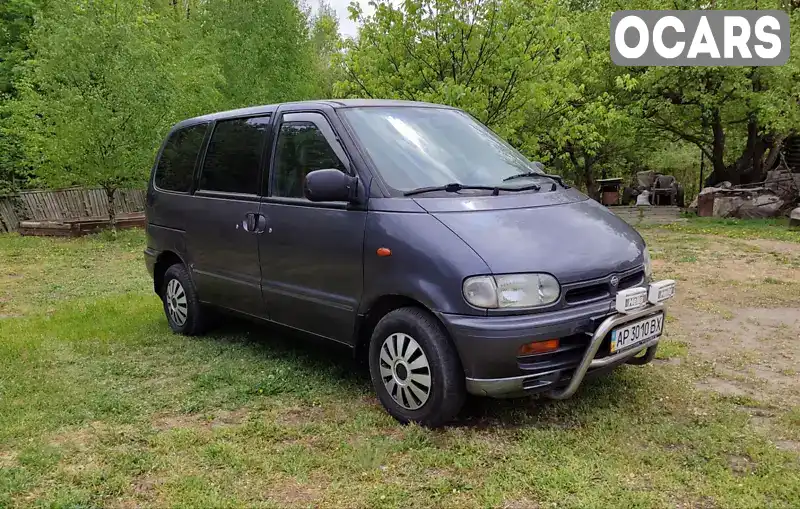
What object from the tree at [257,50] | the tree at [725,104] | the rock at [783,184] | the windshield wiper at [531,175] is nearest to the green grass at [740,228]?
the rock at [783,184]

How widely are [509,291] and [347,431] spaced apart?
122cm

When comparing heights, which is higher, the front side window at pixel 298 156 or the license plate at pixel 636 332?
the front side window at pixel 298 156

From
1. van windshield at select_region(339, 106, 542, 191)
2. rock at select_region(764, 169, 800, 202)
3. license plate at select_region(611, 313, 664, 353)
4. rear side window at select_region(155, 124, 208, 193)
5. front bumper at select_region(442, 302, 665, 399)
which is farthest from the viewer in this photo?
rock at select_region(764, 169, 800, 202)

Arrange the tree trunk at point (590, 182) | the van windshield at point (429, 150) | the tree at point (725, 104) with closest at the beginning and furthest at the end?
the van windshield at point (429, 150) → the tree at point (725, 104) → the tree trunk at point (590, 182)

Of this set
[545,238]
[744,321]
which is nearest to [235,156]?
[545,238]

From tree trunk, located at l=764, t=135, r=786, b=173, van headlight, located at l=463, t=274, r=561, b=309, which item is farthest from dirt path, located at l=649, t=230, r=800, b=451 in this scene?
tree trunk, located at l=764, t=135, r=786, b=173

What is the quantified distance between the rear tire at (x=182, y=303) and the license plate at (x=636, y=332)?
3489mm

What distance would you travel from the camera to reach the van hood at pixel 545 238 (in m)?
3.39

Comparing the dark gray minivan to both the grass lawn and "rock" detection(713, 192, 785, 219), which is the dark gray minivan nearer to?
the grass lawn

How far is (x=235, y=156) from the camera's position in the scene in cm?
498

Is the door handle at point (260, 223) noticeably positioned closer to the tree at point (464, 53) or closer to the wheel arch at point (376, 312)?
the wheel arch at point (376, 312)

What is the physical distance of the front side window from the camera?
13.9 feet

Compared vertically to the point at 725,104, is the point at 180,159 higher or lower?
lower

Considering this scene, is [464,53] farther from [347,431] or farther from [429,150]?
[347,431]
